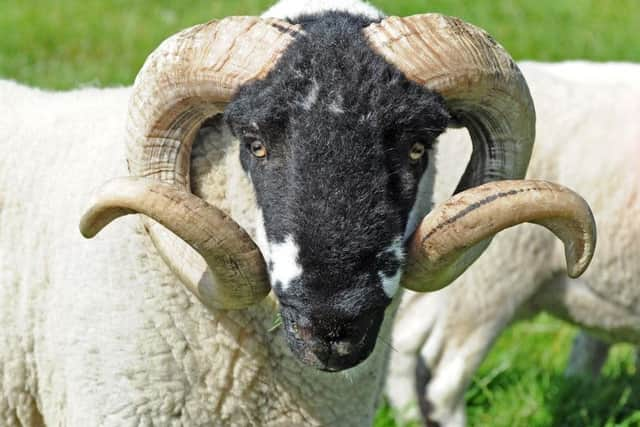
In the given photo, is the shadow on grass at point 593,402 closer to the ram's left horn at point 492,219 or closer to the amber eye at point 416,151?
the ram's left horn at point 492,219

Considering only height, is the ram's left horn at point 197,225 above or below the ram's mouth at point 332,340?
above

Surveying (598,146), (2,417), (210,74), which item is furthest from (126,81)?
(210,74)

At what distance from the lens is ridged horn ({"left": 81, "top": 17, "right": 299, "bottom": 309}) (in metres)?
2.55

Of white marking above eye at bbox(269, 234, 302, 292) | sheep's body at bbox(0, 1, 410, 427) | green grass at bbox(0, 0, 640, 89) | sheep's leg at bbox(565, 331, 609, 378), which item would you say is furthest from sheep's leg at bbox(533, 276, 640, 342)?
green grass at bbox(0, 0, 640, 89)

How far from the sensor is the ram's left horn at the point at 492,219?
102 inches

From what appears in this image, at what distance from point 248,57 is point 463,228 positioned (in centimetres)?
Answer: 63

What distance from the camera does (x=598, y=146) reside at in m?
4.81

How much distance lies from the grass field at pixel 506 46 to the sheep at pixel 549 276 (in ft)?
0.91

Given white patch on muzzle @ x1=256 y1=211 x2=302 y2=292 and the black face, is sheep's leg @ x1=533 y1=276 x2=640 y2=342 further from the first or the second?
white patch on muzzle @ x1=256 y1=211 x2=302 y2=292

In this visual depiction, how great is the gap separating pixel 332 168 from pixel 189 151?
54 cm

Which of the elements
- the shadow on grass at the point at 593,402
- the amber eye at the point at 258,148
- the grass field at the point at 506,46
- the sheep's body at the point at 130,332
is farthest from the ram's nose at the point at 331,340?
the shadow on grass at the point at 593,402

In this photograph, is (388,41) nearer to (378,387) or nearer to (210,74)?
(210,74)

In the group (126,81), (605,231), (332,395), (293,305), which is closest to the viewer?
(293,305)

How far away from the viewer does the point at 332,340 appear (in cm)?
254
